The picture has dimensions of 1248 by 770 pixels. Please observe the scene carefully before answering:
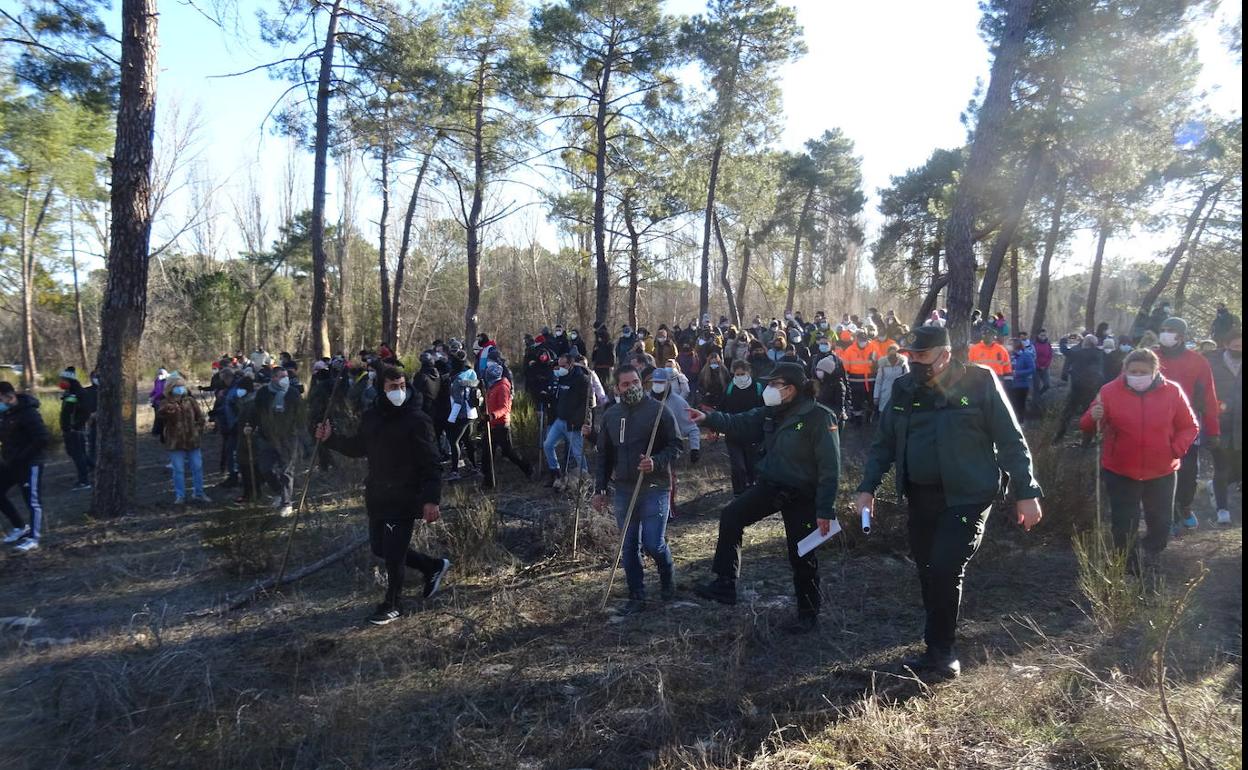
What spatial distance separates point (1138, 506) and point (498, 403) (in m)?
6.86

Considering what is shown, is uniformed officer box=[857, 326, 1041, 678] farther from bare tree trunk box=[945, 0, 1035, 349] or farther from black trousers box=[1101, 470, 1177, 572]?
bare tree trunk box=[945, 0, 1035, 349]

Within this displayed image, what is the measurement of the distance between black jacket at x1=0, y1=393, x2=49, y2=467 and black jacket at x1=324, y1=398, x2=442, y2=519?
14.9 ft

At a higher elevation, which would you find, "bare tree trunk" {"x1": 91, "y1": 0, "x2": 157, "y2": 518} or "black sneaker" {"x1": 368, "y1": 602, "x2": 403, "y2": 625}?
"bare tree trunk" {"x1": 91, "y1": 0, "x2": 157, "y2": 518}

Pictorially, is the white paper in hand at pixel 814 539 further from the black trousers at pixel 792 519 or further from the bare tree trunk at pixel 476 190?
the bare tree trunk at pixel 476 190

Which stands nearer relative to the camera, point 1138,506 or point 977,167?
point 1138,506

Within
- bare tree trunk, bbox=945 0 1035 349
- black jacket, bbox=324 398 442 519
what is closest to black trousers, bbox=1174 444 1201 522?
bare tree trunk, bbox=945 0 1035 349

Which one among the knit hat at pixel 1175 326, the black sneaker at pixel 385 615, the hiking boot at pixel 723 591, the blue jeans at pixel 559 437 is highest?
the knit hat at pixel 1175 326

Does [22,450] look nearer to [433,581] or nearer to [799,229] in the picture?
[433,581]

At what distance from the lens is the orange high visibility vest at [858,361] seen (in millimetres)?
12375

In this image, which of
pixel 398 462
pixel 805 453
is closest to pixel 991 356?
pixel 805 453

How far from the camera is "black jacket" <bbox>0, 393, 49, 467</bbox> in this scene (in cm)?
738

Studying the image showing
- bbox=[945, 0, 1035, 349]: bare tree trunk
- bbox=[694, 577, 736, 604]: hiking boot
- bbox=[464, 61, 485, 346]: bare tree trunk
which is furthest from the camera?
bbox=[464, 61, 485, 346]: bare tree trunk

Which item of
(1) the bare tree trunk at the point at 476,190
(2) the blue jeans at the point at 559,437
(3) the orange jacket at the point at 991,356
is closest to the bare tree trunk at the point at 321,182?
(1) the bare tree trunk at the point at 476,190

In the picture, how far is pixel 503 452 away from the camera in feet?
32.3
